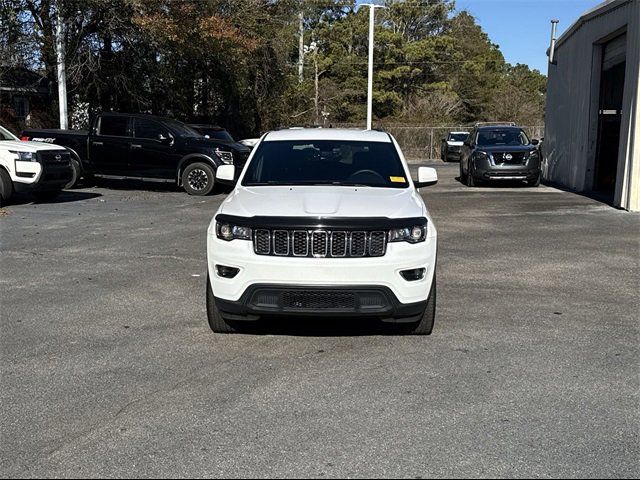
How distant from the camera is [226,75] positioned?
28125 mm

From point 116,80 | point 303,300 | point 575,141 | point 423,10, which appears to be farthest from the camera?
point 423,10

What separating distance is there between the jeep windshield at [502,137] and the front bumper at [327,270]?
51.2ft

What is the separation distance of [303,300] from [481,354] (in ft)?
4.63

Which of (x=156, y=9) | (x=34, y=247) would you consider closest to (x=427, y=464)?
(x=34, y=247)

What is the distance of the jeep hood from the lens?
517cm

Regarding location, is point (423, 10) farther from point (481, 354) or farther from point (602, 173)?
point (481, 354)

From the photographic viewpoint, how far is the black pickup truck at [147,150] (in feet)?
54.4

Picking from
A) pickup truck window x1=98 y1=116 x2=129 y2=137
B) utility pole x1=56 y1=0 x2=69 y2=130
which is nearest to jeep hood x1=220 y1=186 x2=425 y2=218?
pickup truck window x1=98 y1=116 x2=129 y2=137

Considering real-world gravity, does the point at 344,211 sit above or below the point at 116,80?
below

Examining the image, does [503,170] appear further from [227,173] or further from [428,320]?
[428,320]

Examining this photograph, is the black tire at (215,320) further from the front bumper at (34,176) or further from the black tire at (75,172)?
the black tire at (75,172)

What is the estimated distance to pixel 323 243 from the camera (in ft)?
16.5

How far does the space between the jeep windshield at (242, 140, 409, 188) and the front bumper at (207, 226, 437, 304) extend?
125cm

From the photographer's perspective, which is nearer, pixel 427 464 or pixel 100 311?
pixel 427 464
